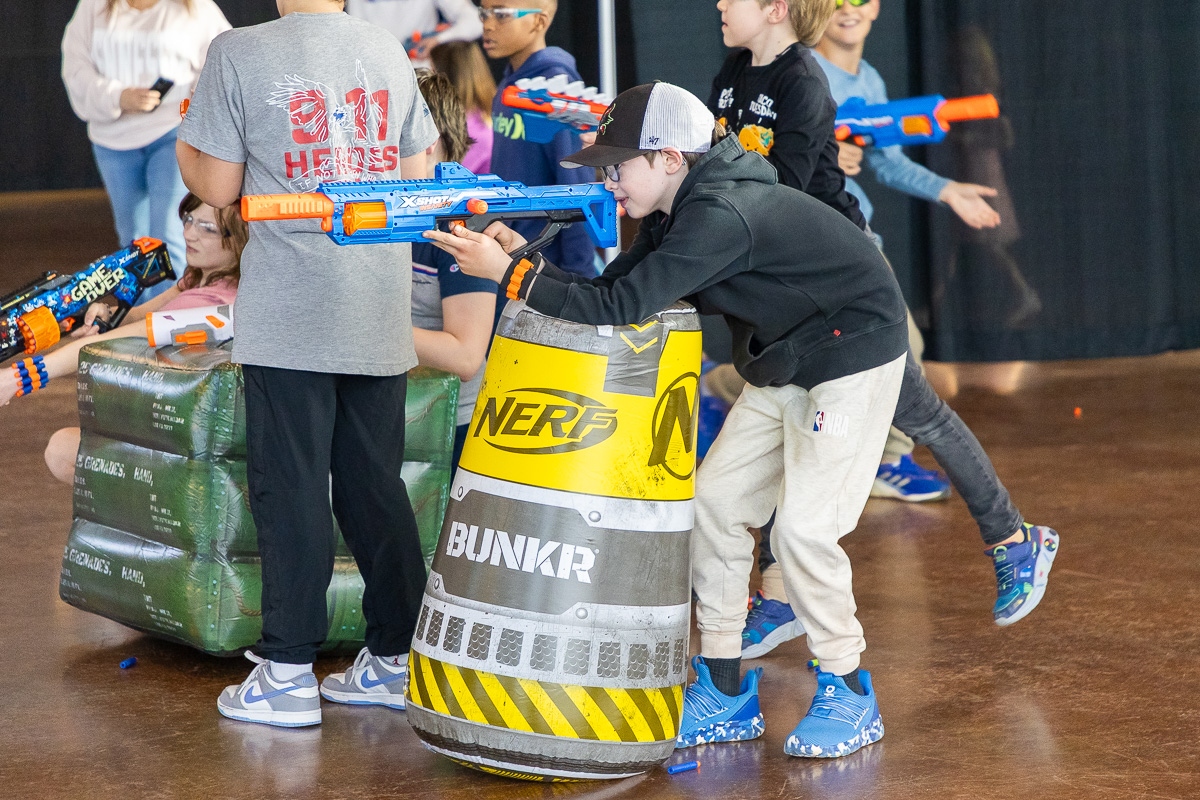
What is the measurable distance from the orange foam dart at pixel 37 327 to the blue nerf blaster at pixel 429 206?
1236mm

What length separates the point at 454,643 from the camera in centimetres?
222

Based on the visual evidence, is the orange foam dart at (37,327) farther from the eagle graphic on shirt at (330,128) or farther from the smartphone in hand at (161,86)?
the smartphone in hand at (161,86)

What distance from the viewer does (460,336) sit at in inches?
116

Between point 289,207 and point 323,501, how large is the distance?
64 centimetres

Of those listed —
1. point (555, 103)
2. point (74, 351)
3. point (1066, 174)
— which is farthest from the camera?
point (1066, 174)

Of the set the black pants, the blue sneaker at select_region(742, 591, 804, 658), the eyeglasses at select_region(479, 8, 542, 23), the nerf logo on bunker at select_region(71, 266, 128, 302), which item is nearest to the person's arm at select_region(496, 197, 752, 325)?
the black pants

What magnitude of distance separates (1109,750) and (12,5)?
14.8 meters

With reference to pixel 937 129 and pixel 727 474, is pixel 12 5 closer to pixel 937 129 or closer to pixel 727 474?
pixel 937 129

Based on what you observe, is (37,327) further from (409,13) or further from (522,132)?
(409,13)

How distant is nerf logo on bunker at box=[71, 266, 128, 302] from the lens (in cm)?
323

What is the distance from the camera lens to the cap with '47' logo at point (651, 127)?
2.28 m

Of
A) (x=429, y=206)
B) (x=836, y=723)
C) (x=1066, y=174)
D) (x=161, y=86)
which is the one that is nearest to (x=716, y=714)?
(x=836, y=723)

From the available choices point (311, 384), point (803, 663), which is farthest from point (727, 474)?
point (311, 384)

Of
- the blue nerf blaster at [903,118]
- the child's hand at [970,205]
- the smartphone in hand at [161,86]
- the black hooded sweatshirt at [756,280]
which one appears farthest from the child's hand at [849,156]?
the smartphone in hand at [161,86]
